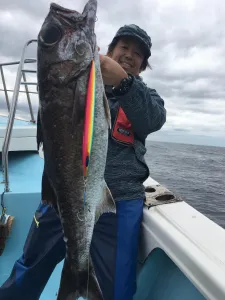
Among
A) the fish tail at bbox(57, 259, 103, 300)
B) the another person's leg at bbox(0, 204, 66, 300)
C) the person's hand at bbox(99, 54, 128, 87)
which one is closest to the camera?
the person's hand at bbox(99, 54, 128, 87)

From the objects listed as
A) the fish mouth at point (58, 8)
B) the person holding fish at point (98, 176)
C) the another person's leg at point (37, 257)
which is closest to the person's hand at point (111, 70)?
the person holding fish at point (98, 176)

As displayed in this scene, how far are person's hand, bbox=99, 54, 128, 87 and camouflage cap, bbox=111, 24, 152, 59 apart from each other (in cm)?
68

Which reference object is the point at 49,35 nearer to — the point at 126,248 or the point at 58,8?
the point at 58,8

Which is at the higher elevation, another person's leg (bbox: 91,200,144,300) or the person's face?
the person's face

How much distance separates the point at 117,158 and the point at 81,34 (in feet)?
3.33

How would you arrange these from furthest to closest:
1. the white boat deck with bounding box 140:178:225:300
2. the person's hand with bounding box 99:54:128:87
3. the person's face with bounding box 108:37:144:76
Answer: the person's face with bounding box 108:37:144:76 → the person's hand with bounding box 99:54:128:87 → the white boat deck with bounding box 140:178:225:300

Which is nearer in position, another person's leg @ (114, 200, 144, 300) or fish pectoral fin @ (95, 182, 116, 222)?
fish pectoral fin @ (95, 182, 116, 222)

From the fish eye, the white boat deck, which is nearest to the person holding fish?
the fish eye

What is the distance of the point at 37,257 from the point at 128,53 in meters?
1.87

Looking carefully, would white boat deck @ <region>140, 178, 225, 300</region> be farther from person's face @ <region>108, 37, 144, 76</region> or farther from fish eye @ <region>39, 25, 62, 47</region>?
fish eye @ <region>39, 25, 62, 47</region>

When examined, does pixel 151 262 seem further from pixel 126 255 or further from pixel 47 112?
pixel 47 112

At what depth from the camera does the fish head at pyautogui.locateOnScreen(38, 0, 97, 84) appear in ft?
5.10

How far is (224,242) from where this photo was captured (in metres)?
2.03

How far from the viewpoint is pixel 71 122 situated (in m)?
1.60
